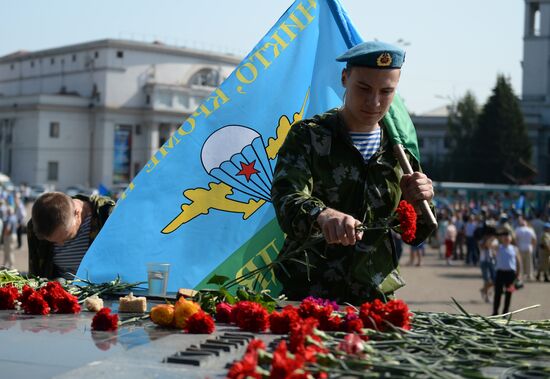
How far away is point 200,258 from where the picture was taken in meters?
5.08

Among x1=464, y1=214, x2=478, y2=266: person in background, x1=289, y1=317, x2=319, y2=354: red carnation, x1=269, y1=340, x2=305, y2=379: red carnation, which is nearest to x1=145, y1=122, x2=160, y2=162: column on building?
x1=464, y1=214, x2=478, y2=266: person in background

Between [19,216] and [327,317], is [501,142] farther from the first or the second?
[327,317]

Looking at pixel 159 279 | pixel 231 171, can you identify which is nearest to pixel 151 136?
pixel 231 171

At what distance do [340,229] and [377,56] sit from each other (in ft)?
2.98

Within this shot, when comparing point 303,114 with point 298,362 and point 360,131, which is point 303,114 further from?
point 298,362

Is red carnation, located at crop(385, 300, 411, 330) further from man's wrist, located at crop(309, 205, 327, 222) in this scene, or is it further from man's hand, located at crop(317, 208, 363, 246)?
man's wrist, located at crop(309, 205, 327, 222)

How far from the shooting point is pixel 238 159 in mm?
5238

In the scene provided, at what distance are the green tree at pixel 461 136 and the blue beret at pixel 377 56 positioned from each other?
3110 inches

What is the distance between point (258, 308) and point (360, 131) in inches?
45.3

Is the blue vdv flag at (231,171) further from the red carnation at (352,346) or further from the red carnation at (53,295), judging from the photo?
the red carnation at (352,346)

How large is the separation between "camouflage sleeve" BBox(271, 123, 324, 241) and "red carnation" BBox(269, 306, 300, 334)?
1.64ft

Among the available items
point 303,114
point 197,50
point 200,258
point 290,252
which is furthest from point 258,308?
point 197,50

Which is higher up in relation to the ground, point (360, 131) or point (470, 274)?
point (360, 131)

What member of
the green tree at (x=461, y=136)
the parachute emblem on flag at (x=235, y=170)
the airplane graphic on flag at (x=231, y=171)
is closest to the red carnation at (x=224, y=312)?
the airplane graphic on flag at (x=231, y=171)
